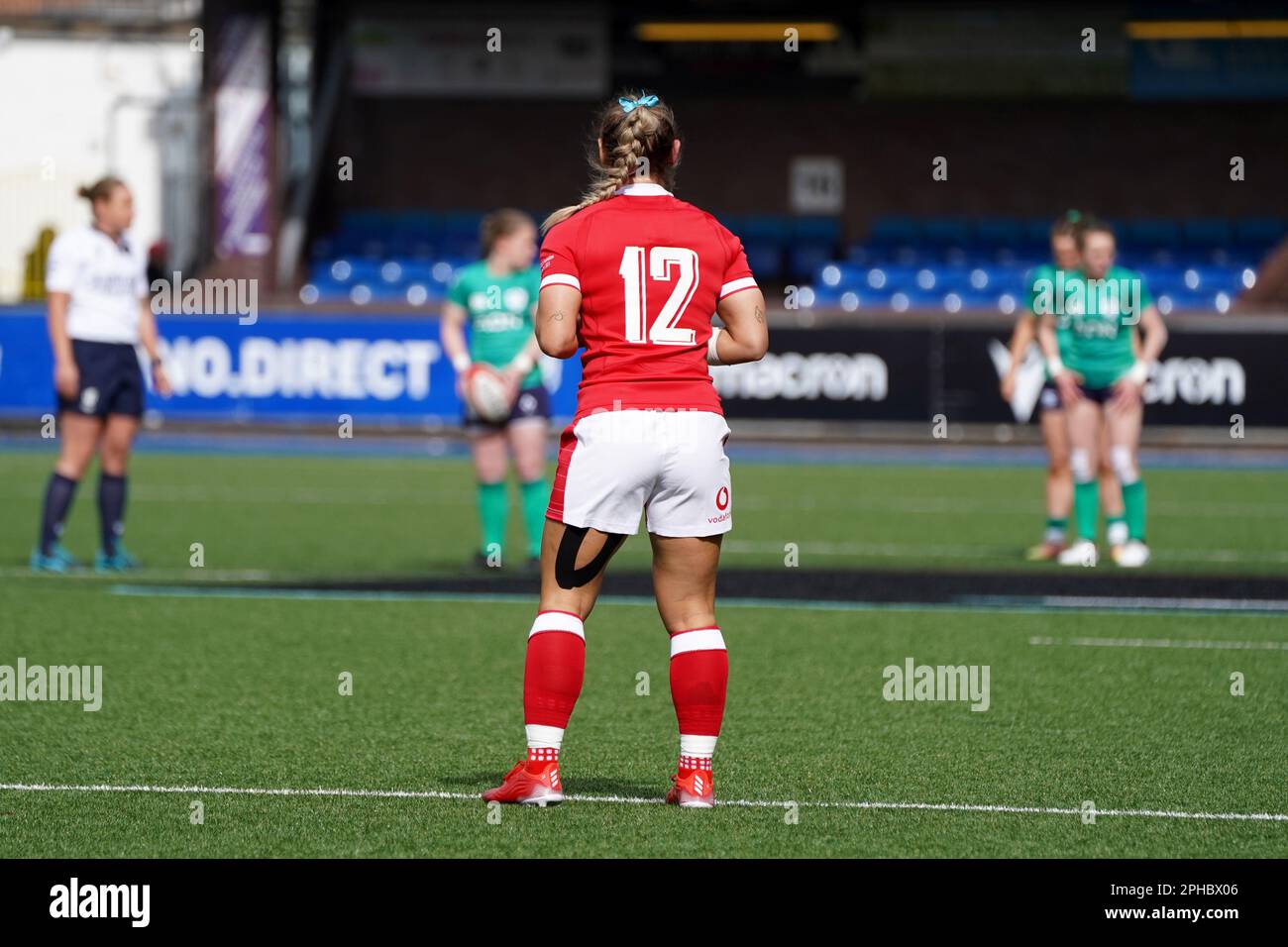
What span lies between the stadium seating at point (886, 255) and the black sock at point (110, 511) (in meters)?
14.0

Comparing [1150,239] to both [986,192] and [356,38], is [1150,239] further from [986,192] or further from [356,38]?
[356,38]

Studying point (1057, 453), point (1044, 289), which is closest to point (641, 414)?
point (1044, 289)

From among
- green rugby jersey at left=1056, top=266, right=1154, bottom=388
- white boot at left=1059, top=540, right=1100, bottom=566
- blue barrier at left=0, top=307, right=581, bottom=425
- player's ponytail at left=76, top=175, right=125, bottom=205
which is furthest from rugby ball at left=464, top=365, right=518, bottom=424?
blue barrier at left=0, top=307, right=581, bottom=425

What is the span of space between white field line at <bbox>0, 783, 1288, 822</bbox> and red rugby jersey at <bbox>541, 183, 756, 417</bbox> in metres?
1.15

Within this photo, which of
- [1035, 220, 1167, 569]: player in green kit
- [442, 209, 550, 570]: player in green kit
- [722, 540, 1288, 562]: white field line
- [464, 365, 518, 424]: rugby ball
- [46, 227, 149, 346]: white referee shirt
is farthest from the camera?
[722, 540, 1288, 562]: white field line

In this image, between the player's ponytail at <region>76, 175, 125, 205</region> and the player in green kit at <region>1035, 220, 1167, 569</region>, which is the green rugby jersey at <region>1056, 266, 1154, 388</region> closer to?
the player in green kit at <region>1035, 220, 1167, 569</region>

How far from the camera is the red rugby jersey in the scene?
555cm

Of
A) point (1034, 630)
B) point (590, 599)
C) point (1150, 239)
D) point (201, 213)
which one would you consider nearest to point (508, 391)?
point (1034, 630)

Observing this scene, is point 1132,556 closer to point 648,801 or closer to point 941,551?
point 941,551

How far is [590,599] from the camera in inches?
227

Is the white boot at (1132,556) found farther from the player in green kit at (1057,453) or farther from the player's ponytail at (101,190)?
the player's ponytail at (101,190)

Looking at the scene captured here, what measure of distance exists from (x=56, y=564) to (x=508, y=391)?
2.82 meters
